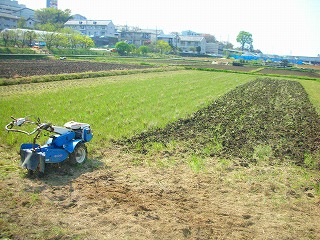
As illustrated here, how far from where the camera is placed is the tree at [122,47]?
245 ft

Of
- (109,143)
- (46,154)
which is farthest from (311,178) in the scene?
(46,154)

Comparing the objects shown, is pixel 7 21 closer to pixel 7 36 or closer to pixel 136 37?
pixel 7 36

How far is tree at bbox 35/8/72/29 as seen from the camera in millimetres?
98650

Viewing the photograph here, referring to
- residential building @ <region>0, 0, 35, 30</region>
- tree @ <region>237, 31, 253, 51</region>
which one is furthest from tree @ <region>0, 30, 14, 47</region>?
tree @ <region>237, 31, 253, 51</region>

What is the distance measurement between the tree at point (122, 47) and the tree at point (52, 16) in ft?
103

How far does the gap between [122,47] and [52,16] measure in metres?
41.1

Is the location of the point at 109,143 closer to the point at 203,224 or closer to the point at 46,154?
the point at 46,154

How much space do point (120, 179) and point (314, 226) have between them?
4023 mm

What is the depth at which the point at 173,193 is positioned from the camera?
654 centimetres

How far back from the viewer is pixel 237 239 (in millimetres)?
4945

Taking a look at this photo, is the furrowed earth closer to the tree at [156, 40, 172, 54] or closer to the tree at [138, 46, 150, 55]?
the tree at [138, 46, 150, 55]

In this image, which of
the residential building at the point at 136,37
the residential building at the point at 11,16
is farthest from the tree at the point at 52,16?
the residential building at the point at 136,37

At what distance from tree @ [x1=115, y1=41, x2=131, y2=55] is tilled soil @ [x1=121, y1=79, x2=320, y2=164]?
61079 mm

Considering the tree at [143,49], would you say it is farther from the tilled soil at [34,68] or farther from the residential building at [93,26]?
the tilled soil at [34,68]
